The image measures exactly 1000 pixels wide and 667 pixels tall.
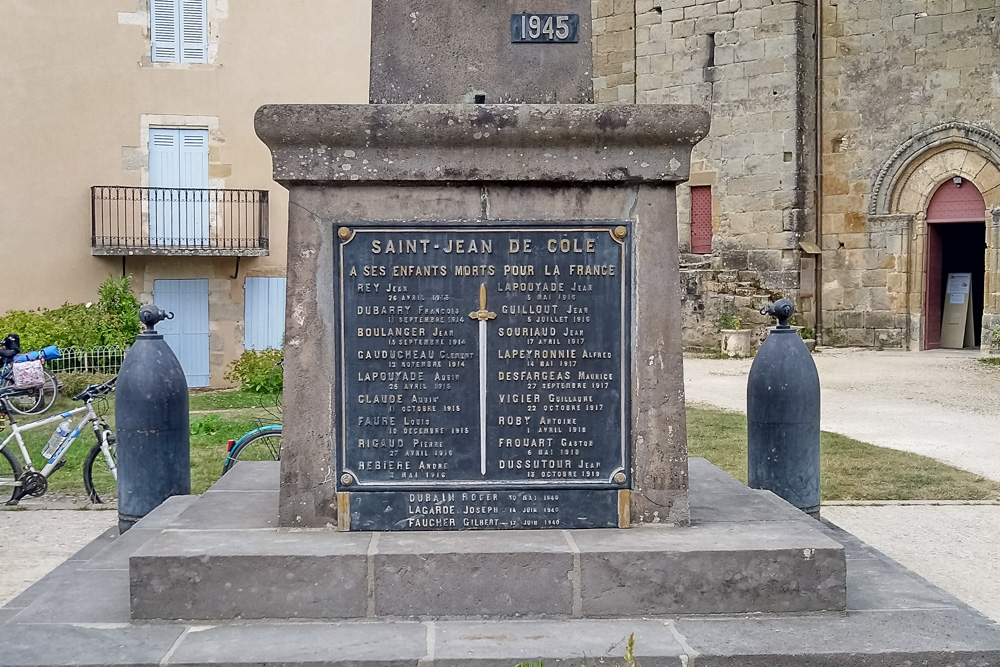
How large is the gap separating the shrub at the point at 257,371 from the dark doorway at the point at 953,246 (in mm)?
11986

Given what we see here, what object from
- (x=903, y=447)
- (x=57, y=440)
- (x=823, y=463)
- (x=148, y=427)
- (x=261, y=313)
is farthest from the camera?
(x=261, y=313)

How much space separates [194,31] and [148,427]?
49.4 ft

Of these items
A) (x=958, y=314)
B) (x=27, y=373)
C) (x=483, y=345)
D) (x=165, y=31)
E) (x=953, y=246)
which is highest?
(x=165, y=31)

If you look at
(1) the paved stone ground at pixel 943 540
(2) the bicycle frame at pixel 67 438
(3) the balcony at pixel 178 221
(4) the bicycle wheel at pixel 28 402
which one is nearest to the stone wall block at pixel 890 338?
(3) the balcony at pixel 178 221

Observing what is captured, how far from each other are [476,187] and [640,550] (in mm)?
1462

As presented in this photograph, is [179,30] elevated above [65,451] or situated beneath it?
elevated above

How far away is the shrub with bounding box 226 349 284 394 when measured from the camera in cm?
1733

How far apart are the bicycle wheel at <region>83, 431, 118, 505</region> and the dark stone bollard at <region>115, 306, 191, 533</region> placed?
230cm

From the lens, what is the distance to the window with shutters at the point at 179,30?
18.9m

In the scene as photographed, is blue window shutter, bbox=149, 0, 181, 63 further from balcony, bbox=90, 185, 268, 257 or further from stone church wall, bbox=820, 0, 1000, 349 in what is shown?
stone church wall, bbox=820, 0, 1000, 349

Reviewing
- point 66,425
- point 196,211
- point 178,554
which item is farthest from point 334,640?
point 196,211

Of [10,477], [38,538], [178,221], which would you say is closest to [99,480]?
[10,477]

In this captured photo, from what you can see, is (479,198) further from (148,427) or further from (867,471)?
(867,471)

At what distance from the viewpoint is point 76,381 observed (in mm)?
16078
